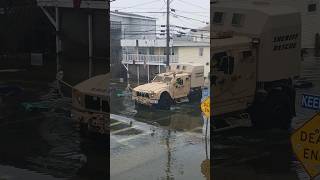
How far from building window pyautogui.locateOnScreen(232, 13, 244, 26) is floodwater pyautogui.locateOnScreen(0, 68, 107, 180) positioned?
1616 millimetres

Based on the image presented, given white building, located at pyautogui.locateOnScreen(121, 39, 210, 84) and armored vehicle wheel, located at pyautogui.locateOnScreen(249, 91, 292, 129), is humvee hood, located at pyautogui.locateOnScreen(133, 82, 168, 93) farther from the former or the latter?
armored vehicle wheel, located at pyautogui.locateOnScreen(249, 91, 292, 129)

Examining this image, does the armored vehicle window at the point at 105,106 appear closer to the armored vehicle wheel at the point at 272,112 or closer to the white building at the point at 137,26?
the white building at the point at 137,26

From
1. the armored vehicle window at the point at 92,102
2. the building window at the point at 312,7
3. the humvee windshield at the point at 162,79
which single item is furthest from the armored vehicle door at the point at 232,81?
the armored vehicle window at the point at 92,102

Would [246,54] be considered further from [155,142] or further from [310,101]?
[155,142]

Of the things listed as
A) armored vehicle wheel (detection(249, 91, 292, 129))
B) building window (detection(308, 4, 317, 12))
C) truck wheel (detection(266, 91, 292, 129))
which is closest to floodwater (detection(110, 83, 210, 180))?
armored vehicle wheel (detection(249, 91, 292, 129))

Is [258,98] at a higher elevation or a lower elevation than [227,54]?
lower

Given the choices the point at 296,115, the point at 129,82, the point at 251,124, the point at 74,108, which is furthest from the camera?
the point at 74,108

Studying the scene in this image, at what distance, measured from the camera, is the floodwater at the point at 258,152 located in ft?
10.4

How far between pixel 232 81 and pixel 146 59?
715 mm

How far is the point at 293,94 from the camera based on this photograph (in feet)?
10.5

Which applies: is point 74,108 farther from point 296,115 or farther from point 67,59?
point 296,115

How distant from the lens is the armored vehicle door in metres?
3.32

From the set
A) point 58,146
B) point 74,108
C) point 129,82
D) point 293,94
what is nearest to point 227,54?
point 293,94

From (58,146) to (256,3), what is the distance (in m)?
2.30
